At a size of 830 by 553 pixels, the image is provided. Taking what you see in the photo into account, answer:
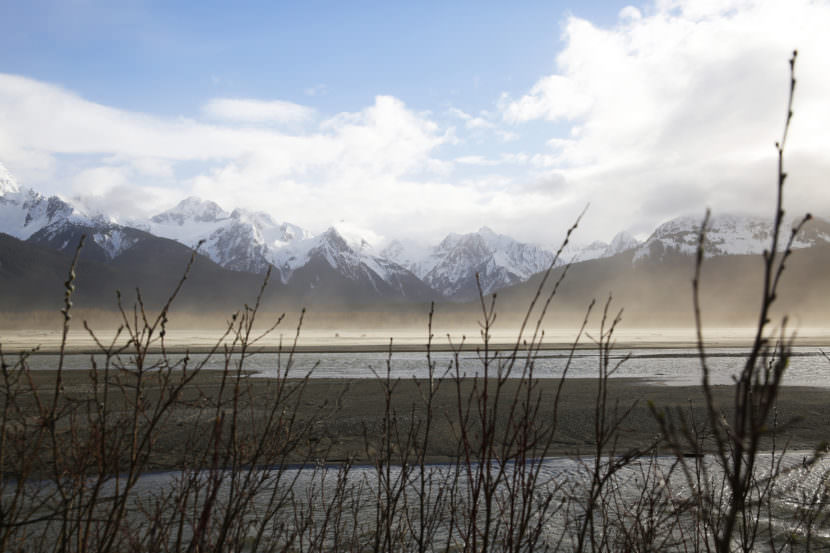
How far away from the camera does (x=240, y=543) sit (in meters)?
3.03

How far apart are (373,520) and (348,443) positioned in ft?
15.0

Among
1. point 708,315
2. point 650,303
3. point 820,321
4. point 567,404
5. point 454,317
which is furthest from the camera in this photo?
point 650,303

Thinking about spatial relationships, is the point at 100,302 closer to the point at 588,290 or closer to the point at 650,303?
the point at 588,290

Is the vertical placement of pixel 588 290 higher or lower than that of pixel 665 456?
higher

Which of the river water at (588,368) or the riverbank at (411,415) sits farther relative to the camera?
the river water at (588,368)

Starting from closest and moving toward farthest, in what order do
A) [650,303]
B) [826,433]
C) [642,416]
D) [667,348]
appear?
[826,433], [642,416], [667,348], [650,303]

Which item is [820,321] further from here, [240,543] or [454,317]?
[240,543]

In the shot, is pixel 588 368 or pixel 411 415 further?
pixel 588 368

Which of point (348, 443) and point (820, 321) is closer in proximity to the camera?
point (348, 443)

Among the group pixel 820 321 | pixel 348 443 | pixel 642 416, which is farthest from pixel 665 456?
pixel 820 321

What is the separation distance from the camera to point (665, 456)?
1017 cm

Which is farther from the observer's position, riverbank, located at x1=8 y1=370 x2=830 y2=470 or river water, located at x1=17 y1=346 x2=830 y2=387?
river water, located at x1=17 y1=346 x2=830 y2=387

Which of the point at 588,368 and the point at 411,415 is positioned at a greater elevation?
the point at 411,415

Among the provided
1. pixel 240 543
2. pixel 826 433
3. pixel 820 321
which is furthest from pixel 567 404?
pixel 820 321
